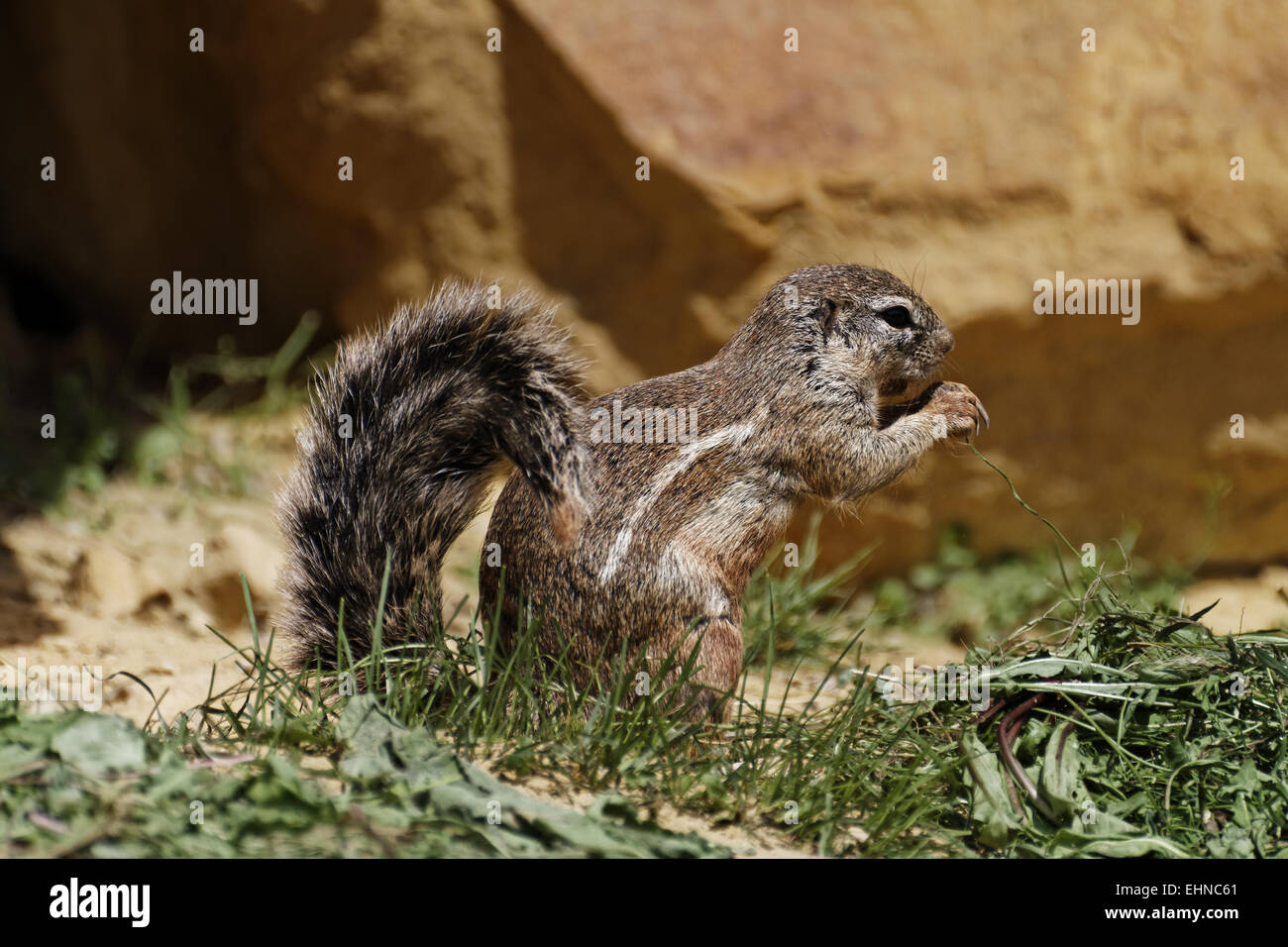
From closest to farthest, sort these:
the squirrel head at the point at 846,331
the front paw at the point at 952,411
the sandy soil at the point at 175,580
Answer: the squirrel head at the point at 846,331 < the front paw at the point at 952,411 < the sandy soil at the point at 175,580

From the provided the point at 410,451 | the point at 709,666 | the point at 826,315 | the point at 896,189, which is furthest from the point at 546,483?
the point at 896,189

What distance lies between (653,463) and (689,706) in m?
0.84

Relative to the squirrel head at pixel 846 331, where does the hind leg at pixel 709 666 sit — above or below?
below

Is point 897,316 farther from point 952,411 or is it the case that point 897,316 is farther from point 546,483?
point 546,483

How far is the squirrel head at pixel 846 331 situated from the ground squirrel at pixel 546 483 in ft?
0.12

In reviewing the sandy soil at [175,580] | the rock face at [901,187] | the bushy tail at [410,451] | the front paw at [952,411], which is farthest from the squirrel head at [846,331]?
the rock face at [901,187]

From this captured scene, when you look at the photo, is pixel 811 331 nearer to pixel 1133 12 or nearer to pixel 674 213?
pixel 674 213

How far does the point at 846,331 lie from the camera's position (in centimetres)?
435

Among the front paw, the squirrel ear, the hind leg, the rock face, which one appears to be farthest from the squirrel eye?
the rock face

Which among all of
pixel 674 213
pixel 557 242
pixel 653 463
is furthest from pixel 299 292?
pixel 653 463

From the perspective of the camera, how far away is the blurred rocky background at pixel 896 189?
6273mm

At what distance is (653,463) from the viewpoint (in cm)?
395

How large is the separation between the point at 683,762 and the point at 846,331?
179 centimetres

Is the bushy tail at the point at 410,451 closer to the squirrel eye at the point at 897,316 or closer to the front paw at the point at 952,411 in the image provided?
the squirrel eye at the point at 897,316
